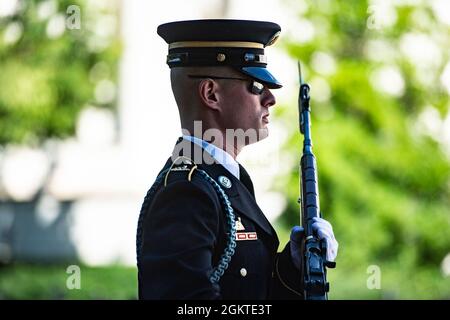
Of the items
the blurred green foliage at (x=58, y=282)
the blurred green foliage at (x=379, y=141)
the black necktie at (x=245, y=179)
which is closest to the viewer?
the black necktie at (x=245, y=179)

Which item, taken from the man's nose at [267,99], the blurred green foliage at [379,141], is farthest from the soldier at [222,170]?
the blurred green foliage at [379,141]

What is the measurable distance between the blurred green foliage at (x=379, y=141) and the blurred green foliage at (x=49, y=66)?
220cm

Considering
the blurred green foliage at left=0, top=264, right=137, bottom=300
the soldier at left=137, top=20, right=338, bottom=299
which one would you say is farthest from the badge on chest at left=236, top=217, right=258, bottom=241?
the blurred green foliage at left=0, top=264, right=137, bottom=300

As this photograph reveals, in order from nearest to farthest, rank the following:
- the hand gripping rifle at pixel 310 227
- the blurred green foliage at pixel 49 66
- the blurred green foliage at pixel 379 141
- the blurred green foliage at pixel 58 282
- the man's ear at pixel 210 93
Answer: the hand gripping rifle at pixel 310 227
the man's ear at pixel 210 93
the blurred green foliage at pixel 58 282
the blurred green foliage at pixel 379 141
the blurred green foliage at pixel 49 66

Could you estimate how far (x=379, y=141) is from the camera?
8992mm

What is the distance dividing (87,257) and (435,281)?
359 cm

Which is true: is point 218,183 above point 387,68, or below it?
below

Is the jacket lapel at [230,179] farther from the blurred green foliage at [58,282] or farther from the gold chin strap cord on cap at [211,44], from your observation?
the blurred green foliage at [58,282]

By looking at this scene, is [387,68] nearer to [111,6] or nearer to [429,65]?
[429,65]

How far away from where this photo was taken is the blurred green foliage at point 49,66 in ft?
31.9

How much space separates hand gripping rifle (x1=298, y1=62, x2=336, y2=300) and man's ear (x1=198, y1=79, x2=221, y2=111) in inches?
11.8

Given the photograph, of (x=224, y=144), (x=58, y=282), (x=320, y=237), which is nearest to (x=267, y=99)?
→ (x=224, y=144)

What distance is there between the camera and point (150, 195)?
2.75 meters
